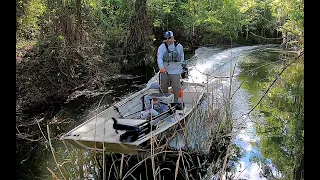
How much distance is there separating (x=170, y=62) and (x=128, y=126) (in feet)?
→ 6.40

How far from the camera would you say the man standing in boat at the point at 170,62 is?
5676mm

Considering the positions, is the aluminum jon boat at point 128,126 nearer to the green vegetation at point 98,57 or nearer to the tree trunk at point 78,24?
the green vegetation at point 98,57

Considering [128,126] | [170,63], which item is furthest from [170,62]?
[128,126]

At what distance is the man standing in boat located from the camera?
5.68 meters

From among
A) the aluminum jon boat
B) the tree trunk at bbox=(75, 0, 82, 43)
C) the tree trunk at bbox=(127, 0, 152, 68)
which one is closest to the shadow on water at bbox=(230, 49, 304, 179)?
the aluminum jon boat

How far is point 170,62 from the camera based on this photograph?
5.86m

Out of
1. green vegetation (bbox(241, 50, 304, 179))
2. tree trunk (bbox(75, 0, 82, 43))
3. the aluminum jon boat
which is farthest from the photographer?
tree trunk (bbox(75, 0, 82, 43))

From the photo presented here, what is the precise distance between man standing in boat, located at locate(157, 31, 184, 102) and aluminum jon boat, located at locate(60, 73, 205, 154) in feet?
0.84

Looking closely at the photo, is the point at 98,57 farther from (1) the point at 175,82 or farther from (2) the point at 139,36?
(1) the point at 175,82

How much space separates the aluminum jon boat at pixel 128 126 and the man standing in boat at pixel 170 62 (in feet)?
0.84

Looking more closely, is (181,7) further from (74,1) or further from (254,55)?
(74,1)

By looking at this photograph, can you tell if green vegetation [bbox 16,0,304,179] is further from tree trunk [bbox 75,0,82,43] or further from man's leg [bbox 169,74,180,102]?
man's leg [bbox 169,74,180,102]

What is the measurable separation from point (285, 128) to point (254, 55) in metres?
8.74
